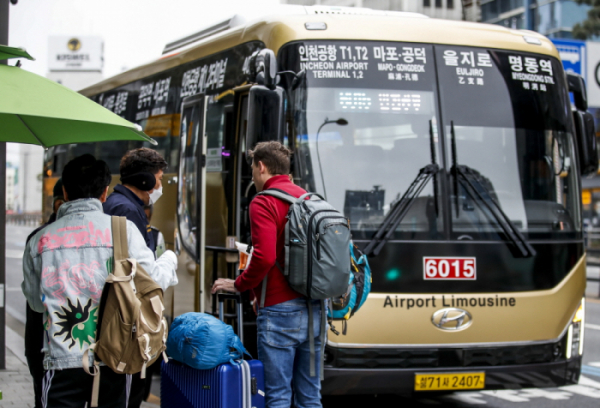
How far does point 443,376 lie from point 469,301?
552 millimetres

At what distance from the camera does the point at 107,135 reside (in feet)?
12.6

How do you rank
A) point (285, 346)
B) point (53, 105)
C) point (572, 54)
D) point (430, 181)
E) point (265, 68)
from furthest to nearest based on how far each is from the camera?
point (572, 54)
point (430, 181)
point (265, 68)
point (285, 346)
point (53, 105)

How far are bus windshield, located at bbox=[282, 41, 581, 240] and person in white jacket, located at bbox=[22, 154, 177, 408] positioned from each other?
7.54ft

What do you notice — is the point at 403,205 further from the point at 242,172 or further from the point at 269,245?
the point at 269,245

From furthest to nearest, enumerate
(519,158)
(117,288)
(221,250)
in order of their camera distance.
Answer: (221,250) → (519,158) → (117,288)

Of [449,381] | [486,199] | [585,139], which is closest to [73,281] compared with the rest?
[449,381]

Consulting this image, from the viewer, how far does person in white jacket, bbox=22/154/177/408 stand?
3131mm

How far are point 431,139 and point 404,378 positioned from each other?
1.71 m

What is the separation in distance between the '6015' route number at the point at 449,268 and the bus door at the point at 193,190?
170cm

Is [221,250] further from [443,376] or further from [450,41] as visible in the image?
[450,41]

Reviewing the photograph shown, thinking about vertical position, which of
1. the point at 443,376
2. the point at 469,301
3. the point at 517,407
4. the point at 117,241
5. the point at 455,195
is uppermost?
the point at 455,195

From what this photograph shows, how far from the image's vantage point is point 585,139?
6254 millimetres

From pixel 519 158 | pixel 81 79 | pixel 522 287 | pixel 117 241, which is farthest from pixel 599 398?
pixel 81 79

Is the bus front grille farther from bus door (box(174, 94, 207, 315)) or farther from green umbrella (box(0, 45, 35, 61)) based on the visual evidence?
green umbrella (box(0, 45, 35, 61))
